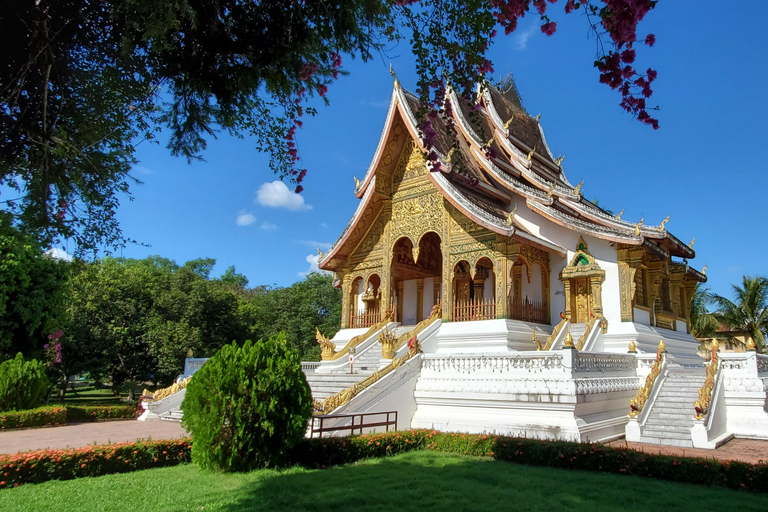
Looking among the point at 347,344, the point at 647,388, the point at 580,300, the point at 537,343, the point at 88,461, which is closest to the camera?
the point at 88,461

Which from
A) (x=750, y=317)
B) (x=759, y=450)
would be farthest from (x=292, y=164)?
(x=750, y=317)

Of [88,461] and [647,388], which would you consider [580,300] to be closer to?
[647,388]

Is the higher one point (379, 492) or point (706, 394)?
point (706, 394)

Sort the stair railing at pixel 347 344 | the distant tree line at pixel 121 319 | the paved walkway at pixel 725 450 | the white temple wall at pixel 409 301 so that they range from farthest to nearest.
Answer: the distant tree line at pixel 121 319, the white temple wall at pixel 409 301, the stair railing at pixel 347 344, the paved walkway at pixel 725 450

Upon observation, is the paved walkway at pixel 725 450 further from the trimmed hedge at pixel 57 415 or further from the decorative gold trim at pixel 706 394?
the trimmed hedge at pixel 57 415

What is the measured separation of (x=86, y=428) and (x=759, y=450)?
521 inches

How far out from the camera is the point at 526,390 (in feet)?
30.2

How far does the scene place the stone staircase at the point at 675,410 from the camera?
9172 millimetres

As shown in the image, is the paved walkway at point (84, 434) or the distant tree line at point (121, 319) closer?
the paved walkway at point (84, 434)

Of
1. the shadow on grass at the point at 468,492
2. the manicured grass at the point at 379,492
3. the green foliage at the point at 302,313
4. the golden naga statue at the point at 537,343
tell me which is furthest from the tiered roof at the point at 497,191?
the green foliage at the point at 302,313

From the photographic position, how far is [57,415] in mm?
12891

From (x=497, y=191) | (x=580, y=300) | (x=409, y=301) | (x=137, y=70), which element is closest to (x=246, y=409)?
(x=137, y=70)

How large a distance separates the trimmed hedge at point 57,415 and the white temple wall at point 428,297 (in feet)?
28.6

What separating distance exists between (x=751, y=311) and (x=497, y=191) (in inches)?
716
